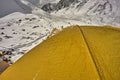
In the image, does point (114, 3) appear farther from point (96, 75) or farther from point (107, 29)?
point (96, 75)

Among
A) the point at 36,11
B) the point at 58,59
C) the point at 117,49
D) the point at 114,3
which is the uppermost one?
the point at 58,59

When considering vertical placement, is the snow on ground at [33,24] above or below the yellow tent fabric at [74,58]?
below

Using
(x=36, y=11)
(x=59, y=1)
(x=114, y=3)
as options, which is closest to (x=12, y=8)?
(x=36, y=11)

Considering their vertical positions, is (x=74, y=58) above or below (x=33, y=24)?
above

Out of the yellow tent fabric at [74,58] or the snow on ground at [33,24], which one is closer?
the yellow tent fabric at [74,58]

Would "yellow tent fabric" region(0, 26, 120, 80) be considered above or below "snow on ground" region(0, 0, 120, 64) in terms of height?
above

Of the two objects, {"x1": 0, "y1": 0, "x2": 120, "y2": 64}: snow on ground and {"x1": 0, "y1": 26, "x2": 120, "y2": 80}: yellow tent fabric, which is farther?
{"x1": 0, "y1": 0, "x2": 120, "y2": 64}: snow on ground

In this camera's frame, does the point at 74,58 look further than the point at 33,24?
No

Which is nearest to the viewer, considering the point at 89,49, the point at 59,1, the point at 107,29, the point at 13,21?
the point at 89,49
